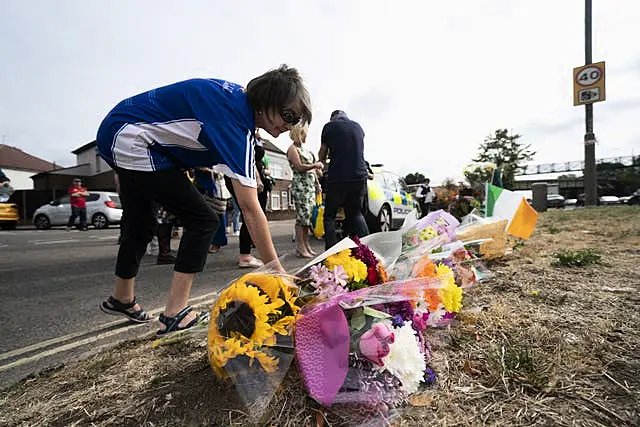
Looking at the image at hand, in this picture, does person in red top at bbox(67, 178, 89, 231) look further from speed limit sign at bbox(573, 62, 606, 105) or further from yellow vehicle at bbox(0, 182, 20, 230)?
speed limit sign at bbox(573, 62, 606, 105)

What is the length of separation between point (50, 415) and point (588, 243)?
536 cm

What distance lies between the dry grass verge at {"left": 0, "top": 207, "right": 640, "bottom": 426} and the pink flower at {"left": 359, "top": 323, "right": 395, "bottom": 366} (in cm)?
19

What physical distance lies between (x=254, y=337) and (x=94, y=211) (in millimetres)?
15750

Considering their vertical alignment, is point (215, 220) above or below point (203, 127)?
below

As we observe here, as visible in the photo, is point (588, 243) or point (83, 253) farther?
point (83, 253)

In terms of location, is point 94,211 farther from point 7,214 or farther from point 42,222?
point 7,214

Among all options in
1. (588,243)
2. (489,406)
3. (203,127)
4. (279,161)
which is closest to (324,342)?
(489,406)

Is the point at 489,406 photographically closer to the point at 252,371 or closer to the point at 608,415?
the point at 608,415

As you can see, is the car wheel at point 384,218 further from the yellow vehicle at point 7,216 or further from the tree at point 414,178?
the tree at point 414,178

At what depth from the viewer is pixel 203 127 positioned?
5.29 ft

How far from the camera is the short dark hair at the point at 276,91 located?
1.66 meters

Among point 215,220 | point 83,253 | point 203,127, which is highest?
point 203,127

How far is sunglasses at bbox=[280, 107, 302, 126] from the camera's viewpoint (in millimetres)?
1696

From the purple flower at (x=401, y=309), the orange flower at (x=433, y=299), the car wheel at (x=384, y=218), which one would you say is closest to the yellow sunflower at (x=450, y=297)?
the orange flower at (x=433, y=299)
